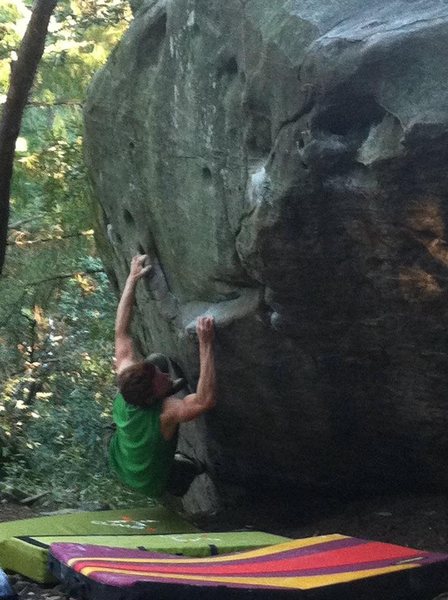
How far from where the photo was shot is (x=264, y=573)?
4.15 meters

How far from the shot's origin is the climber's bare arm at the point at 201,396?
5.35 metres

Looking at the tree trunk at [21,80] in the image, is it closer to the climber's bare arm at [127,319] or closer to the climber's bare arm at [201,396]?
the climber's bare arm at [127,319]

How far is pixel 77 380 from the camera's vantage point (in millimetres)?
10766

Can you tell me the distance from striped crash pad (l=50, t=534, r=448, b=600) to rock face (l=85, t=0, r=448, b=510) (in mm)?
875

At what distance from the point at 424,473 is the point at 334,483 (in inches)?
26.5

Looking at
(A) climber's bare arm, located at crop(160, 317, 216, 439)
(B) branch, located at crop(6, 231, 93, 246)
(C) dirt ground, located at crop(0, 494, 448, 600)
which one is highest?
(B) branch, located at crop(6, 231, 93, 246)

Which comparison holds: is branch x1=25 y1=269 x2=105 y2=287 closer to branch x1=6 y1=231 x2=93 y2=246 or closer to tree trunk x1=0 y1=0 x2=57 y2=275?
branch x1=6 y1=231 x2=93 y2=246

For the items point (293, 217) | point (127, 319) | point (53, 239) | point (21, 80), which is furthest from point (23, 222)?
point (293, 217)

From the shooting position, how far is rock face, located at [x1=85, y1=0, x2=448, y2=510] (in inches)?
149

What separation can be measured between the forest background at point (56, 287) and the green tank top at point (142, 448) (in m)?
2.50

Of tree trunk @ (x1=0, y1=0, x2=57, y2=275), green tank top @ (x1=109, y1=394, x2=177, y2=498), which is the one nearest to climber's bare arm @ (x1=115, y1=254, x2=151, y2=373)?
green tank top @ (x1=109, y1=394, x2=177, y2=498)

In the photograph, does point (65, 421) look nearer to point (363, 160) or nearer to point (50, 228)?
point (50, 228)

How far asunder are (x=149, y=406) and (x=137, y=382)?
23 cm

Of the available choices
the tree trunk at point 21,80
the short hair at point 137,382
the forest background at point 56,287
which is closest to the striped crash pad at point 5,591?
the short hair at point 137,382
